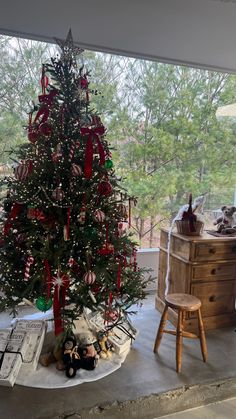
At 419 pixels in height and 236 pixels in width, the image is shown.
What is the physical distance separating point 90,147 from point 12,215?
1.85ft

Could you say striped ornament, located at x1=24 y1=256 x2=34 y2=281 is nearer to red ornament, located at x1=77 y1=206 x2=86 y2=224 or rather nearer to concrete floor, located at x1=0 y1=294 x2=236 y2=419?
red ornament, located at x1=77 y1=206 x2=86 y2=224

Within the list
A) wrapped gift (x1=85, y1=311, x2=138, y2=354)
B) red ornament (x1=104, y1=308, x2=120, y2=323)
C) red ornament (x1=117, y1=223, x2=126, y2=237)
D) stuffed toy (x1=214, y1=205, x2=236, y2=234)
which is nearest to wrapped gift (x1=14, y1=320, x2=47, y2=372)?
wrapped gift (x1=85, y1=311, x2=138, y2=354)

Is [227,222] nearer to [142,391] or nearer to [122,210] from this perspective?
[122,210]

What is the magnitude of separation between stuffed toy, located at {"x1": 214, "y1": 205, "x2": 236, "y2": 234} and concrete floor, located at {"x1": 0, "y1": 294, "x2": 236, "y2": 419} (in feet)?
2.76

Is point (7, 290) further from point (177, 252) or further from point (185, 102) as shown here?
point (185, 102)

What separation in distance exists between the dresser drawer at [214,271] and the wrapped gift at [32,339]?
1.11 m

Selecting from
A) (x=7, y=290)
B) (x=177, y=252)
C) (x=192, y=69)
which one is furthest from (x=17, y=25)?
(x=177, y=252)

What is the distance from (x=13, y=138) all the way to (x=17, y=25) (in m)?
0.84

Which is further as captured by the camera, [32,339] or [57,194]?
[32,339]

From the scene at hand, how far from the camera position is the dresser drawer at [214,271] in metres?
2.36

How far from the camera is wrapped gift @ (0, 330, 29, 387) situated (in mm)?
1755

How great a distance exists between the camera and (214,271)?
2.41m

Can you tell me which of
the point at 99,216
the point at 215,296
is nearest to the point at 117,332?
the point at 215,296

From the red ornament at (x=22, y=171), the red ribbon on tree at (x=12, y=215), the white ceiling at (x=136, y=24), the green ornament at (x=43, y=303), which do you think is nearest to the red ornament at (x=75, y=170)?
the red ornament at (x=22, y=171)
